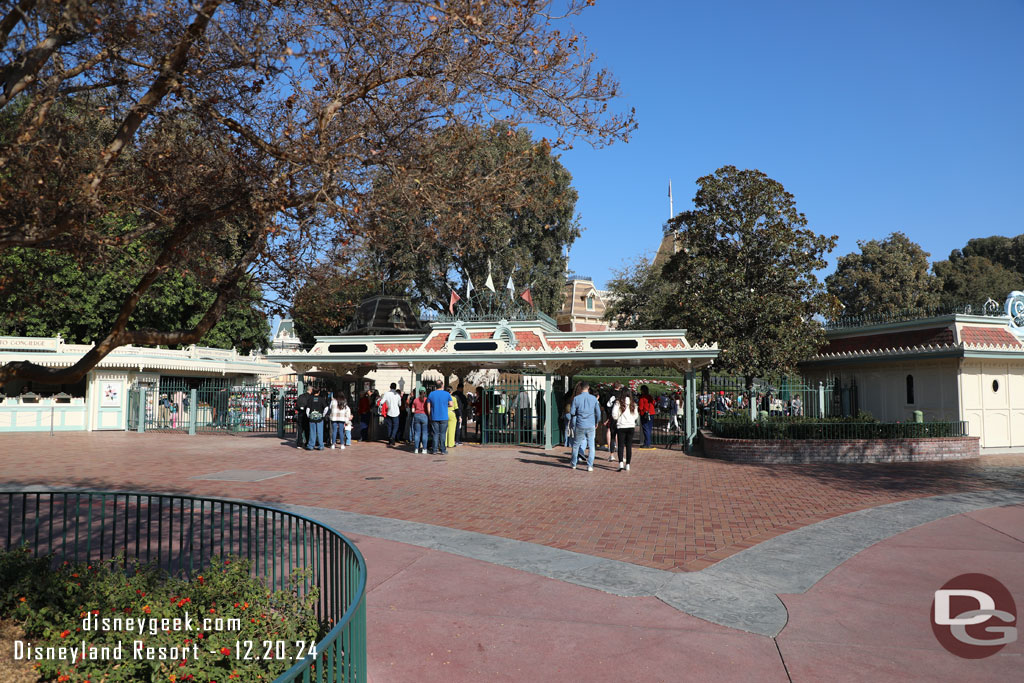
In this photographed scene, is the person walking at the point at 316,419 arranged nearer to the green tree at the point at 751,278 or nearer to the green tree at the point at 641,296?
the green tree at the point at 751,278

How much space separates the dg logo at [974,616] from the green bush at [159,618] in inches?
173

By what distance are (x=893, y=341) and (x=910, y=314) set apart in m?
3.16

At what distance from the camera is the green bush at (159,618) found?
3867 millimetres

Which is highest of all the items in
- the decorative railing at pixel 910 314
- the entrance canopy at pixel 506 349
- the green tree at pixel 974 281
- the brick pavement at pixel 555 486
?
the green tree at pixel 974 281

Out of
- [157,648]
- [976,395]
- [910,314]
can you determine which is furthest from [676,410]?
[157,648]

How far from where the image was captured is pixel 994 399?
741 inches

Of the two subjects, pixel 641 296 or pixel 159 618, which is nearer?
pixel 159 618

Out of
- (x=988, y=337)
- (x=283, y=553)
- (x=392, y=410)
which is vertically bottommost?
(x=283, y=553)

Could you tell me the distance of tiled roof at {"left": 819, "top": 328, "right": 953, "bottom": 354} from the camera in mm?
18703

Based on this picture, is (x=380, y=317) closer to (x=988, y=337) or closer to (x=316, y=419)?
(x=316, y=419)

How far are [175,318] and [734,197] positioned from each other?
26325 mm

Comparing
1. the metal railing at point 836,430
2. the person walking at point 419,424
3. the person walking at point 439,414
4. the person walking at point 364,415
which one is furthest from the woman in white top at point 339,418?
the metal railing at point 836,430

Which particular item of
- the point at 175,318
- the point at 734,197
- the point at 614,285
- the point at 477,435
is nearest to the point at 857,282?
the point at 614,285

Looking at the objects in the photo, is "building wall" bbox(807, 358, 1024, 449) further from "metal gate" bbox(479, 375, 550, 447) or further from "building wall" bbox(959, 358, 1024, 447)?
"metal gate" bbox(479, 375, 550, 447)
